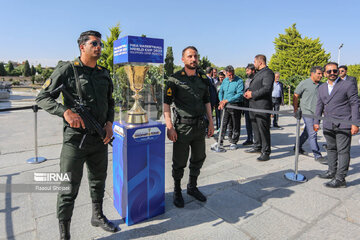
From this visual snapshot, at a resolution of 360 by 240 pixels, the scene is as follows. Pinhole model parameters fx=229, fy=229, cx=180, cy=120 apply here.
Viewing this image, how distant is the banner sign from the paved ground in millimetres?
1982

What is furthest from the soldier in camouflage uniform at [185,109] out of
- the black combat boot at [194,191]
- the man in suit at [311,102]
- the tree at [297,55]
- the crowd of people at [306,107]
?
the tree at [297,55]

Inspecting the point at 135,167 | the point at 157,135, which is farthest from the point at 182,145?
the point at 135,167

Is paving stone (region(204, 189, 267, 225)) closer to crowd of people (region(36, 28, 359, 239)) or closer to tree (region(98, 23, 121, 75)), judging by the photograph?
crowd of people (region(36, 28, 359, 239))

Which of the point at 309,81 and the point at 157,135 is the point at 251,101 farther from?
the point at 157,135

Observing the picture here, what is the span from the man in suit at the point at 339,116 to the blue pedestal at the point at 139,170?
9.40 ft

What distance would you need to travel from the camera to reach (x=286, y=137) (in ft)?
23.9

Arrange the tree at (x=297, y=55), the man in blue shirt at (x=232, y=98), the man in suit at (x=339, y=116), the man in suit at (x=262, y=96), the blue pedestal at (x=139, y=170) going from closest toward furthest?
the blue pedestal at (x=139, y=170) → the man in suit at (x=339, y=116) → the man in suit at (x=262, y=96) → the man in blue shirt at (x=232, y=98) → the tree at (x=297, y=55)

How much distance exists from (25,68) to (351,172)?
8370 centimetres

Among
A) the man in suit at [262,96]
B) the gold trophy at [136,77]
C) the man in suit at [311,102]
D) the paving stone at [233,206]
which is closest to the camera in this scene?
the paving stone at [233,206]

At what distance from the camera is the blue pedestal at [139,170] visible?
2611 mm

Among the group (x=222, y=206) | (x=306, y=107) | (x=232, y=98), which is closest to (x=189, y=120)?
(x=222, y=206)

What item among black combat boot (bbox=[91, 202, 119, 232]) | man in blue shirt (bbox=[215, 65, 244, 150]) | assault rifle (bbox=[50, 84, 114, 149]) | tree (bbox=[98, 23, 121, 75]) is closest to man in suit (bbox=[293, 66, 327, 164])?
man in blue shirt (bbox=[215, 65, 244, 150])

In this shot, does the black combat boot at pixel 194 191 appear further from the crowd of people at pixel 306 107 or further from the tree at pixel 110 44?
the tree at pixel 110 44

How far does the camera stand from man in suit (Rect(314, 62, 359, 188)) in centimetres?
360
